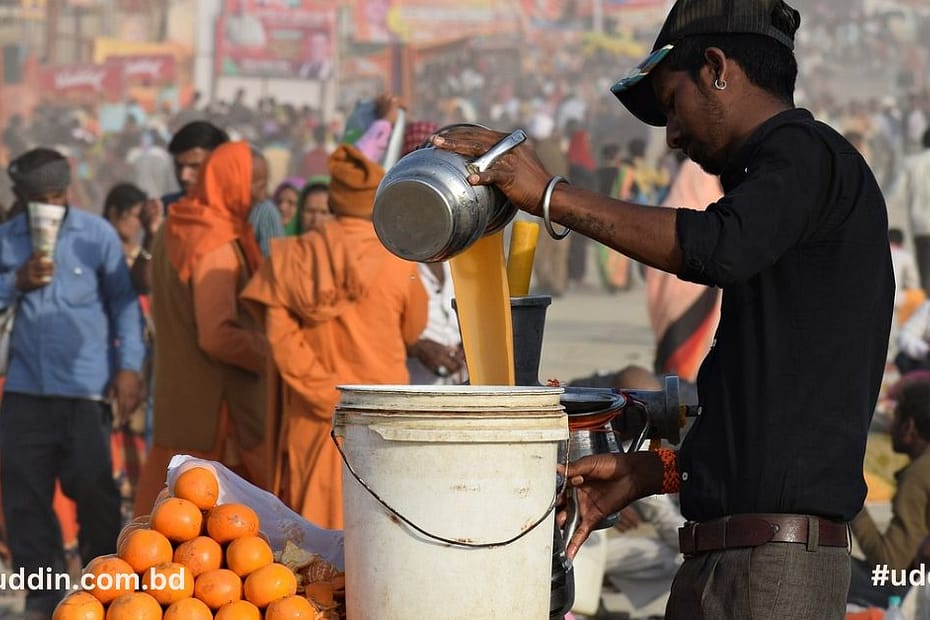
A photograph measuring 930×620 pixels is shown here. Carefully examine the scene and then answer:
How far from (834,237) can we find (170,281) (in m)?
4.31

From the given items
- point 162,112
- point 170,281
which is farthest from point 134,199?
point 162,112

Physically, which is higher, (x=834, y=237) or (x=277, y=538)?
(x=834, y=237)

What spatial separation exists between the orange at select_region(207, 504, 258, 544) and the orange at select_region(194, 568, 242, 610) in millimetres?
100

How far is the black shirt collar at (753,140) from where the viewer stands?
95.4 inches

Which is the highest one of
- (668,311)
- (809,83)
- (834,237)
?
(809,83)

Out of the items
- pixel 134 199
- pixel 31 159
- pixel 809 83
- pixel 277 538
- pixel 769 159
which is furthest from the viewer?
pixel 809 83

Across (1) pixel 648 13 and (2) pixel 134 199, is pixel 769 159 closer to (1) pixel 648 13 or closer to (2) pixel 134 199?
(2) pixel 134 199

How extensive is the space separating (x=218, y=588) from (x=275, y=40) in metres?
18.2

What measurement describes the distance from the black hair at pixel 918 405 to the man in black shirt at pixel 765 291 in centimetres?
353

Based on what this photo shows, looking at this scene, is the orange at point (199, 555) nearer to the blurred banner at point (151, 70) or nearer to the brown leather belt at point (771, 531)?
the brown leather belt at point (771, 531)

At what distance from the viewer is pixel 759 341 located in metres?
2.46

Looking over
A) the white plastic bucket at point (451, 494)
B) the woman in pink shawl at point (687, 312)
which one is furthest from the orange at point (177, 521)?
the woman in pink shawl at point (687, 312)

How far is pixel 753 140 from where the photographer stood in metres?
2.45

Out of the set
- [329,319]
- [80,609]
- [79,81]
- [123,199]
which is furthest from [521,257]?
[79,81]
